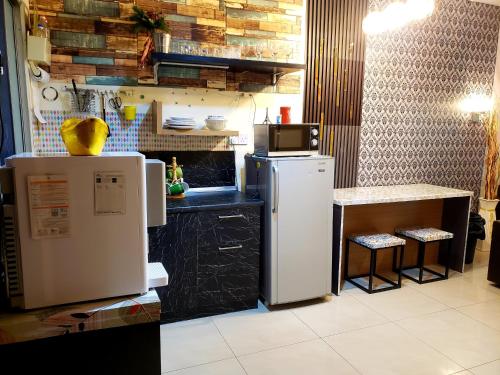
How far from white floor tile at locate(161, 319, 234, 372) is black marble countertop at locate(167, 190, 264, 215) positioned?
895 mm

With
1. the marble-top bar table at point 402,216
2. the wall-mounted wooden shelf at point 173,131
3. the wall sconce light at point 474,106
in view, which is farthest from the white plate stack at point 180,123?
the wall sconce light at point 474,106

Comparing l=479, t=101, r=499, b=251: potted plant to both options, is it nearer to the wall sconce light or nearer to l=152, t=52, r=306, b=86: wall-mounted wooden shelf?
the wall sconce light

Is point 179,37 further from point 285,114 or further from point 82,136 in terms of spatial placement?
point 82,136

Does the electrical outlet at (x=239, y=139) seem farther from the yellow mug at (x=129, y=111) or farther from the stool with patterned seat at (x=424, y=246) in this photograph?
the stool with patterned seat at (x=424, y=246)

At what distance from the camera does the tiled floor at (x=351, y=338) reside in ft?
8.01

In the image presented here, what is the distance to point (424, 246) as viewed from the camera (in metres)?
3.79

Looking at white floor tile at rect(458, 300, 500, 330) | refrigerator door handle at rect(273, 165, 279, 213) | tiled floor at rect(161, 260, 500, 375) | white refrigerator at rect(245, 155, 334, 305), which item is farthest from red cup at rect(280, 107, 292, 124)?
white floor tile at rect(458, 300, 500, 330)

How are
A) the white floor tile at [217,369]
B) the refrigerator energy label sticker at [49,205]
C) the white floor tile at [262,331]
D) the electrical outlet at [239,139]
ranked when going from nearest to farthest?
the refrigerator energy label sticker at [49,205] → the white floor tile at [217,369] → the white floor tile at [262,331] → the electrical outlet at [239,139]

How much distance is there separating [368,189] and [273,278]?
1.53 meters

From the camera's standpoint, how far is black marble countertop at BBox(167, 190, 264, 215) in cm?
287

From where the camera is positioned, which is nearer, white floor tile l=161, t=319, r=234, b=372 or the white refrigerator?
white floor tile l=161, t=319, r=234, b=372

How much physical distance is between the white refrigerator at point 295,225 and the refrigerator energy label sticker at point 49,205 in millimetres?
1892

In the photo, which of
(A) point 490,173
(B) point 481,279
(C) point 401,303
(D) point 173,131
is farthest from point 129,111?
(A) point 490,173

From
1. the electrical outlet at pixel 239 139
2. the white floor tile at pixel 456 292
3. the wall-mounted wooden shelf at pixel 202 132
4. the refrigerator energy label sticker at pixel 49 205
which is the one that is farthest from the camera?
the electrical outlet at pixel 239 139
